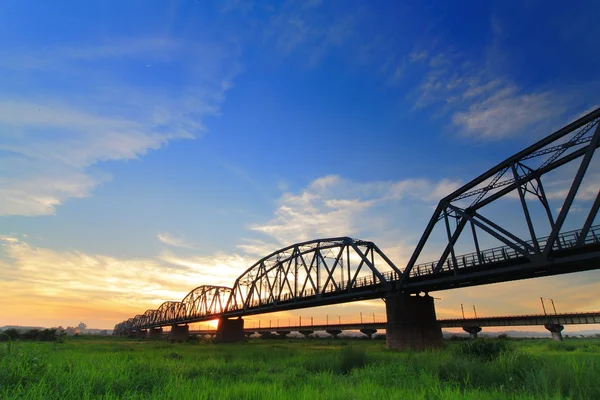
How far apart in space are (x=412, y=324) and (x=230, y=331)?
6979 centimetres

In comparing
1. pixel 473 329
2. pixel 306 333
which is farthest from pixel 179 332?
pixel 473 329

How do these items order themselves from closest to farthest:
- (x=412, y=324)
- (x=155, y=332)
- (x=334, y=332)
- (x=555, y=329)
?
(x=412, y=324) → (x=555, y=329) → (x=334, y=332) → (x=155, y=332)

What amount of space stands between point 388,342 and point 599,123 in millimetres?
32222

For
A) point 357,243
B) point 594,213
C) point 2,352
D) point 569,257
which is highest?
point 357,243

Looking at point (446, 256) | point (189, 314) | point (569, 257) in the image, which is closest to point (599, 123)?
point (569, 257)

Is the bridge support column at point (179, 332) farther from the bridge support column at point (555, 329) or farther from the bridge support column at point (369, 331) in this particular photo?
the bridge support column at point (555, 329)

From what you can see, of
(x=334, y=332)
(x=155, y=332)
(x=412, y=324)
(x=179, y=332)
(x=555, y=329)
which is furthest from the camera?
(x=155, y=332)

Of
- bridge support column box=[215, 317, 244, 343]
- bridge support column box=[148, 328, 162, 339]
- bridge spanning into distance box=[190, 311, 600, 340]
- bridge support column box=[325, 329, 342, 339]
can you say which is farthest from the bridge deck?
bridge support column box=[148, 328, 162, 339]

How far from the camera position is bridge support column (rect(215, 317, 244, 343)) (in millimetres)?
94131

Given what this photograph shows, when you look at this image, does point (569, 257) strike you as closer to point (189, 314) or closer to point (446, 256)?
point (446, 256)

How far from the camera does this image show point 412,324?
41.6 meters

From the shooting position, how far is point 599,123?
26.7 m

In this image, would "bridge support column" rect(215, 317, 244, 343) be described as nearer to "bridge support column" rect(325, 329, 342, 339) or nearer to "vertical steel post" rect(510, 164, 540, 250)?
"bridge support column" rect(325, 329, 342, 339)

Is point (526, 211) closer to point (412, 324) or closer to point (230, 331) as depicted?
point (412, 324)
